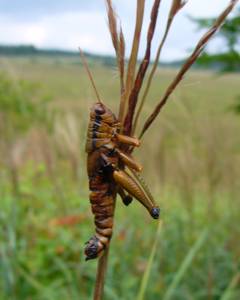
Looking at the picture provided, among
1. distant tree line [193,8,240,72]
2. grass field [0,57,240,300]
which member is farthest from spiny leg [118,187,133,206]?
distant tree line [193,8,240,72]

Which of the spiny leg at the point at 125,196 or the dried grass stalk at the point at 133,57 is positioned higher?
the dried grass stalk at the point at 133,57

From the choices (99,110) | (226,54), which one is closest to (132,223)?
(226,54)

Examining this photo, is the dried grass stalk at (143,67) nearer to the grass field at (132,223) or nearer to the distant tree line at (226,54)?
the grass field at (132,223)

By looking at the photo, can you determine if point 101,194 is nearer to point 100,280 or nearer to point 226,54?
point 100,280

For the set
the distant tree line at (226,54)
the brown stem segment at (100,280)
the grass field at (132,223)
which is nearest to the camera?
the brown stem segment at (100,280)

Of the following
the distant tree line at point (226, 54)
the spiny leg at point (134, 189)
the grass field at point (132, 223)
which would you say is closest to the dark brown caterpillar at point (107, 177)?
the spiny leg at point (134, 189)

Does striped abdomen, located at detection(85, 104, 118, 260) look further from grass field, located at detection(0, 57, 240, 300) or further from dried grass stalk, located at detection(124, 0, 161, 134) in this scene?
grass field, located at detection(0, 57, 240, 300)

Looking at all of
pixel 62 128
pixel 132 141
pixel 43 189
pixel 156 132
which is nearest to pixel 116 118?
pixel 132 141

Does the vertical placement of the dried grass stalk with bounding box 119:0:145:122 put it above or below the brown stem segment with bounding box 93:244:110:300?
above
